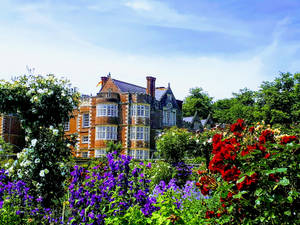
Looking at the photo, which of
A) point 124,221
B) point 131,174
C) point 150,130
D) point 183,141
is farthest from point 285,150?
point 150,130

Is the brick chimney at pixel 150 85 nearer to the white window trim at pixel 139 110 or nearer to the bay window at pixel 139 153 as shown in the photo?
the white window trim at pixel 139 110

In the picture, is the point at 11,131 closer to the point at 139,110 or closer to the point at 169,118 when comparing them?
the point at 139,110

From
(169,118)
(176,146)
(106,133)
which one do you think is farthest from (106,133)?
(176,146)

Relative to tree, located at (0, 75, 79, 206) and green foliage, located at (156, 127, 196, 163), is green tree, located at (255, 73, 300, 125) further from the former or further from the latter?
tree, located at (0, 75, 79, 206)

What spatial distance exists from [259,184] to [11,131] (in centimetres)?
4058

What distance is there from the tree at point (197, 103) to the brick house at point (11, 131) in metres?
37.2

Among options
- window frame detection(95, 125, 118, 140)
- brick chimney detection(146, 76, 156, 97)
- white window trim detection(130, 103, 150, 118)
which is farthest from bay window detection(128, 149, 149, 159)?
brick chimney detection(146, 76, 156, 97)

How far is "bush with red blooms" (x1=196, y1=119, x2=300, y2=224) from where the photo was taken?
3.63 meters

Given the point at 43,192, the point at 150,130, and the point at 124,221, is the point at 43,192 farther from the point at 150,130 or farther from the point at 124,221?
the point at 150,130

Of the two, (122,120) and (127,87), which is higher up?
(127,87)

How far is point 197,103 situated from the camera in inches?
2761

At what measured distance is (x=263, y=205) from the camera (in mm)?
3746

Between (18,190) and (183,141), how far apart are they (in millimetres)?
10212

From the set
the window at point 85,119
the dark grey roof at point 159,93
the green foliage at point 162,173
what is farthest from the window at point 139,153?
the green foliage at point 162,173
